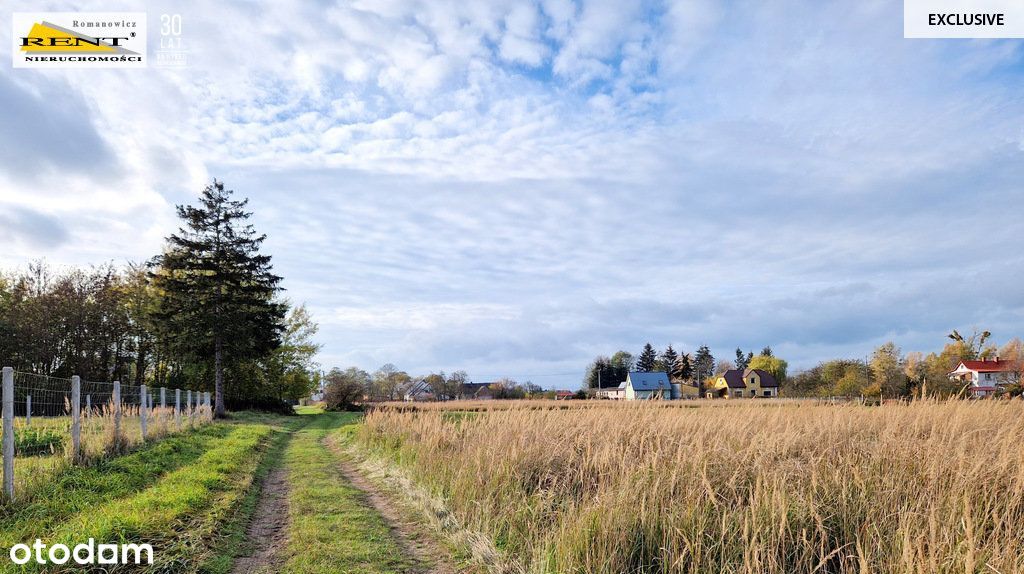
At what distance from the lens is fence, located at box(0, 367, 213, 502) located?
23.4 feet

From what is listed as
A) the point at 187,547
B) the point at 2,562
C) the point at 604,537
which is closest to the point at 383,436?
the point at 187,547

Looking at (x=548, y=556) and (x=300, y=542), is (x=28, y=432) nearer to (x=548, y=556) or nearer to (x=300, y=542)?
(x=300, y=542)

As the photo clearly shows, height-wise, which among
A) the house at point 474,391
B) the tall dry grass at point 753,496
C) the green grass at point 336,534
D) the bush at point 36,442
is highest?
the tall dry grass at point 753,496

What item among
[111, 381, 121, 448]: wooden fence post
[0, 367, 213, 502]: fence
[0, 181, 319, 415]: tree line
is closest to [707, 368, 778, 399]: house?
[0, 181, 319, 415]: tree line

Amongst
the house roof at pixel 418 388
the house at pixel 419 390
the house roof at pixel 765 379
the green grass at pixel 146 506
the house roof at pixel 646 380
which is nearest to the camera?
the green grass at pixel 146 506

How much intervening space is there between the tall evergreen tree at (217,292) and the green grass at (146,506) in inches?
814

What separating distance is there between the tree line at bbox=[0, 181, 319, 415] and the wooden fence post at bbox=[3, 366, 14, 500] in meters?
23.6

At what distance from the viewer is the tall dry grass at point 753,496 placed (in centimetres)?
404

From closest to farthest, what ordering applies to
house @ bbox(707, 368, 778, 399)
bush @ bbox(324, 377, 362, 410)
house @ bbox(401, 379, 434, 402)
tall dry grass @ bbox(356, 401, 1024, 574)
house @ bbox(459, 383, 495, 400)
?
tall dry grass @ bbox(356, 401, 1024, 574) < bush @ bbox(324, 377, 362, 410) < house @ bbox(707, 368, 778, 399) < house @ bbox(401, 379, 434, 402) < house @ bbox(459, 383, 495, 400)

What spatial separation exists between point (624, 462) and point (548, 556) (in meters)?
1.78

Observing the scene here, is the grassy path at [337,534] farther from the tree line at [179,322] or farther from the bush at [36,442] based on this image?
the tree line at [179,322]

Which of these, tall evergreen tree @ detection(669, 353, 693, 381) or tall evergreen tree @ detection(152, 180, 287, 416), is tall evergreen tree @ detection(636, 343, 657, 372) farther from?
tall evergreen tree @ detection(152, 180, 287, 416)

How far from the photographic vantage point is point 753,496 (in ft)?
14.9

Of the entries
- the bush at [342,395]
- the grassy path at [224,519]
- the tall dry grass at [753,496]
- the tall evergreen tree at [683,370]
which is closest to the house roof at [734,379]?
the tall evergreen tree at [683,370]
